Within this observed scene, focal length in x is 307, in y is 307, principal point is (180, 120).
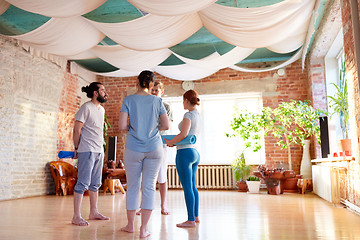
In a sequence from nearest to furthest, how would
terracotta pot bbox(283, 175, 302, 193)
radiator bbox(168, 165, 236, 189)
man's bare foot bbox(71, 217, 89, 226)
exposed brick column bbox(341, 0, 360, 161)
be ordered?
man's bare foot bbox(71, 217, 89, 226) < exposed brick column bbox(341, 0, 360, 161) < terracotta pot bbox(283, 175, 302, 193) < radiator bbox(168, 165, 236, 189)

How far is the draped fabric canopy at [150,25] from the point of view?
13.6 ft

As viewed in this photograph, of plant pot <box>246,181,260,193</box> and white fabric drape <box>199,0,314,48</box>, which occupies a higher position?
white fabric drape <box>199,0,314,48</box>

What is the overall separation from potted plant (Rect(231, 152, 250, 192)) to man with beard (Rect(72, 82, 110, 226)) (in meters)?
4.76

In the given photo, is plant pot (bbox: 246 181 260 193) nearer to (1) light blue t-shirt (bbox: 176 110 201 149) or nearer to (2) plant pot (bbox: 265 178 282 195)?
(2) plant pot (bbox: 265 178 282 195)

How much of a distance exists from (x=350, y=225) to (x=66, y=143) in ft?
21.8

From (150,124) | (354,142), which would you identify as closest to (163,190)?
(150,124)

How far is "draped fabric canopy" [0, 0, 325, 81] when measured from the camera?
4.13 metres

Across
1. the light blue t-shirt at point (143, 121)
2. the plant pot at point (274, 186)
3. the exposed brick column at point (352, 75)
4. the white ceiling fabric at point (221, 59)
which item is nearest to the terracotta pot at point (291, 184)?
the plant pot at point (274, 186)

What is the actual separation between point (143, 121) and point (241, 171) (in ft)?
18.2

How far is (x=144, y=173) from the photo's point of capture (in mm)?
2551

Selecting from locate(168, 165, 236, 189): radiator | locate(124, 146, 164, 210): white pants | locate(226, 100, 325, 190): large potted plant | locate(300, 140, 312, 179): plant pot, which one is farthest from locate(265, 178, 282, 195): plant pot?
locate(124, 146, 164, 210): white pants

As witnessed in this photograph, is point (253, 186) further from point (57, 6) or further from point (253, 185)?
point (57, 6)

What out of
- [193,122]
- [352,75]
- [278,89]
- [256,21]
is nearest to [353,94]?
[352,75]

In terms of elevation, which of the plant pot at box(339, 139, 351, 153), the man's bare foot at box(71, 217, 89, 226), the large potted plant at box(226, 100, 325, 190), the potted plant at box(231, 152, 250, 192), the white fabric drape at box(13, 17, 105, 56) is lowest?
the man's bare foot at box(71, 217, 89, 226)
